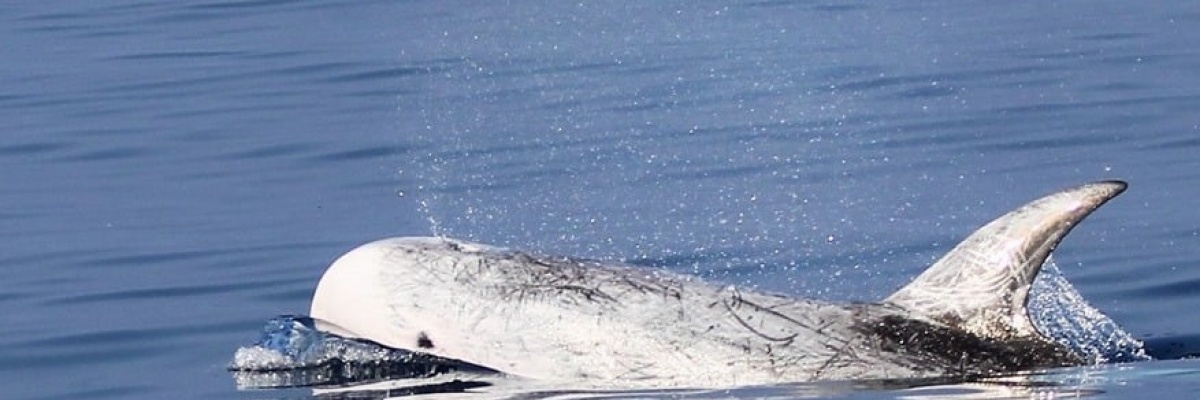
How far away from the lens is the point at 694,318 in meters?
10.3

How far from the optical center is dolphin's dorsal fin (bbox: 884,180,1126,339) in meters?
9.96

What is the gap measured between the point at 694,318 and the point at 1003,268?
115cm

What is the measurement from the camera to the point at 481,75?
80.8 ft

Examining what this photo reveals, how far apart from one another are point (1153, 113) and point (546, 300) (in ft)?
30.5

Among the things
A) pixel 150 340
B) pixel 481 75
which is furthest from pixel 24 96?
pixel 150 340

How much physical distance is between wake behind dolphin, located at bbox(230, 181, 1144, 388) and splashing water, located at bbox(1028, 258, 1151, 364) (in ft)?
0.80

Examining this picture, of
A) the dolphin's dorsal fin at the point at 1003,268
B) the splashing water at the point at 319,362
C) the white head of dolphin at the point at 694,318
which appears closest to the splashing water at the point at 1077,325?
the dolphin's dorsal fin at the point at 1003,268

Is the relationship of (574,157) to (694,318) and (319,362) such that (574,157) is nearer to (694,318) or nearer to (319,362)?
(319,362)

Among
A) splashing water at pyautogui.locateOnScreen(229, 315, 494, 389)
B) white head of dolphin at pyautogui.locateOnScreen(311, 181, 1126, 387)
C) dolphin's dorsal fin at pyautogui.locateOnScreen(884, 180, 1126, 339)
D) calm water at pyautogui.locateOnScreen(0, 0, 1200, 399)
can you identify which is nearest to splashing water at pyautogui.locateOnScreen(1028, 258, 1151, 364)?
calm water at pyautogui.locateOnScreen(0, 0, 1200, 399)

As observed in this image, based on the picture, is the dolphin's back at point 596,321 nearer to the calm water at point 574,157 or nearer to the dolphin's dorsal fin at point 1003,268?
the dolphin's dorsal fin at point 1003,268

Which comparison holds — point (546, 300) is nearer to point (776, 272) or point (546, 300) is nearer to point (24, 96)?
point (776, 272)

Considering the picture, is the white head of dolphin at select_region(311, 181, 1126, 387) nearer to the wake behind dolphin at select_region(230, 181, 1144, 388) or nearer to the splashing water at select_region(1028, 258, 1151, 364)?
the wake behind dolphin at select_region(230, 181, 1144, 388)

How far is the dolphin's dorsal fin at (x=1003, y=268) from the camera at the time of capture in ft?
32.7

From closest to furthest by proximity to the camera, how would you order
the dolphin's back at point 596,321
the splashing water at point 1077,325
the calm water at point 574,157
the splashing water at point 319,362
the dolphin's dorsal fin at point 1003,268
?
the dolphin's dorsal fin at point 1003,268
the dolphin's back at point 596,321
the splashing water at point 319,362
the splashing water at point 1077,325
the calm water at point 574,157
